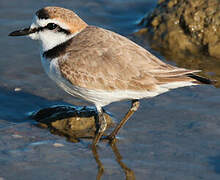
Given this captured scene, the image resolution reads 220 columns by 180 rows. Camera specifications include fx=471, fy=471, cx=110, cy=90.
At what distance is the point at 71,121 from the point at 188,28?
4.01 meters

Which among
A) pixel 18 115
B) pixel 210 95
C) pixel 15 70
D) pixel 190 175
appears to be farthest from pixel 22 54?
pixel 190 175

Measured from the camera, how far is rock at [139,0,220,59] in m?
9.76

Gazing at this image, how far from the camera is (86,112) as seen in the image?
7391 mm

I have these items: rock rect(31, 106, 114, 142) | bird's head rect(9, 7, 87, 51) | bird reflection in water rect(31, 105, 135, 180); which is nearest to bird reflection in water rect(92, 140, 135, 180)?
bird reflection in water rect(31, 105, 135, 180)

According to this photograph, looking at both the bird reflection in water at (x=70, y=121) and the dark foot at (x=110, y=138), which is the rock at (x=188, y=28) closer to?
the bird reflection in water at (x=70, y=121)

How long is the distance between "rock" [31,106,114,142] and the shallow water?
0.50 feet

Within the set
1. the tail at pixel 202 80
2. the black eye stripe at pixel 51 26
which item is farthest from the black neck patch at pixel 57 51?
the tail at pixel 202 80

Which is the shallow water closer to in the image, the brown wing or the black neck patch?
the brown wing

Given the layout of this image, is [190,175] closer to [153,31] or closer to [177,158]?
[177,158]

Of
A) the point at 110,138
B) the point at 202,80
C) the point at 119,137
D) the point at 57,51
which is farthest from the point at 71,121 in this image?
the point at 202,80

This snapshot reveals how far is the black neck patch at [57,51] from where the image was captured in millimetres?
6541

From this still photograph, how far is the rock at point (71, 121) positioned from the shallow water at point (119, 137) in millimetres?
153

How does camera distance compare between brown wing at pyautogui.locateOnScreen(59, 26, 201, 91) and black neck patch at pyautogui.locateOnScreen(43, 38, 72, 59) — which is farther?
black neck patch at pyautogui.locateOnScreen(43, 38, 72, 59)

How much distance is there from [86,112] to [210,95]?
2.16 meters
